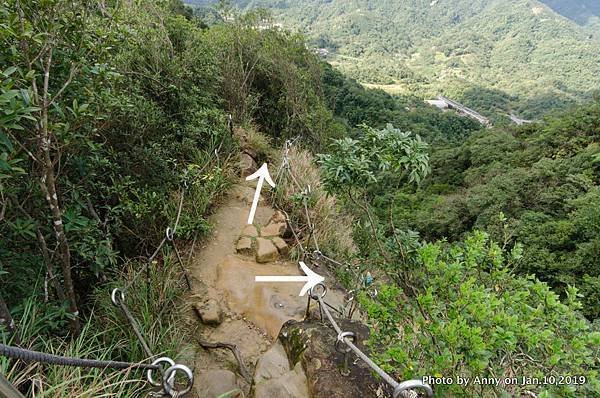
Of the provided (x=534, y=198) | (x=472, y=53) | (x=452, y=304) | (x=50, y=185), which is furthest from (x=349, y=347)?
(x=472, y=53)

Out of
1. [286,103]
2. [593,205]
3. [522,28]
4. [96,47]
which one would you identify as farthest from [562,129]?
[522,28]

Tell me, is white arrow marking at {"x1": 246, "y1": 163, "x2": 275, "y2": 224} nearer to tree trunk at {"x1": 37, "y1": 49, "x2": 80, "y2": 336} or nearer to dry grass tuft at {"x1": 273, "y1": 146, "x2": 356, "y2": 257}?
dry grass tuft at {"x1": 273, "y1": 146, "x2": 356, "y2": 257}

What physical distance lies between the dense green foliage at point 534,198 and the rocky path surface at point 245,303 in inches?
80.6

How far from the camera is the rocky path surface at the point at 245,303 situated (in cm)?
255

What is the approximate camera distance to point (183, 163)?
16.3 ft

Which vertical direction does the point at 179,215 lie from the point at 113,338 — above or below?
above

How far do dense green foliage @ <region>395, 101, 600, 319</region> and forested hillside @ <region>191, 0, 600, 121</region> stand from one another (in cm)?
5626

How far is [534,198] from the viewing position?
56.2 feet

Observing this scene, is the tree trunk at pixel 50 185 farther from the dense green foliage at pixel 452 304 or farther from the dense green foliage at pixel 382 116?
the dense green foliage at pixel 382 116

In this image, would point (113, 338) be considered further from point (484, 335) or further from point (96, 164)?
point (484, 335)

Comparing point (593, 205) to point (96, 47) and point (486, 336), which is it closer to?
point (486, 336)

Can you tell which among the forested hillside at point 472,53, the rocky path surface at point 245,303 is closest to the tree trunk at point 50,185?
the rocky path surface at point 245,303

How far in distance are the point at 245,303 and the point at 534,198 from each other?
1785 cm

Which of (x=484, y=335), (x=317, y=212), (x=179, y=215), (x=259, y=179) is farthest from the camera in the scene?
(x=259, y=179)
